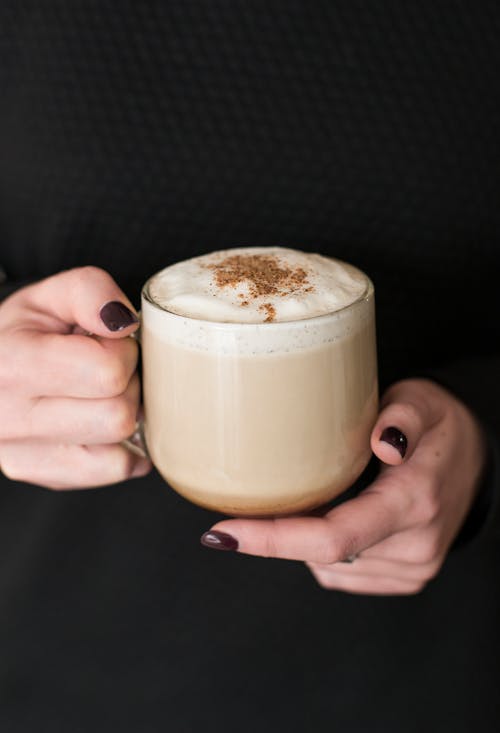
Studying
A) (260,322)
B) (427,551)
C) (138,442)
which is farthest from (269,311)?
(427,551)

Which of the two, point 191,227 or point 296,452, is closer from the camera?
point 296,452

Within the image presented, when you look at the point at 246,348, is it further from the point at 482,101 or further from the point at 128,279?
the point at 482,101

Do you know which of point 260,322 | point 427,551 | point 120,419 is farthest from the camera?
point 427,551

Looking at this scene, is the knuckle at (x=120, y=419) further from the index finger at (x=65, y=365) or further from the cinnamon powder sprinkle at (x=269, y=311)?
the cinnamon powder sprinkle at (x=269, y=311)

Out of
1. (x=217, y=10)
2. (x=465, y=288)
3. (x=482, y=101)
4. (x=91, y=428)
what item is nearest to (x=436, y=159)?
(x=482, y=101)

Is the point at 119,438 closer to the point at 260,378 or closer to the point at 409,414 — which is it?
the point at 260,378

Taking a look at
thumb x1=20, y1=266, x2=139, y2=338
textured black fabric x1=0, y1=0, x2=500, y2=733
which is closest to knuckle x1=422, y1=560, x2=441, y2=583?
textured black fabric x1=0, y1=0, x2=500, y2=733

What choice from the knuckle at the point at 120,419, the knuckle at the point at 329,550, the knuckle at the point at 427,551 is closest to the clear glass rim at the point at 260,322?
the knuckle at the point at 120,419
